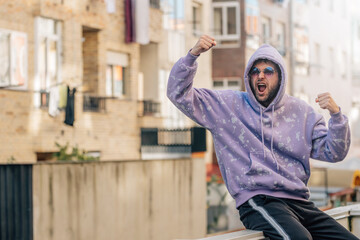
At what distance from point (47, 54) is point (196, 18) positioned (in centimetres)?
1161

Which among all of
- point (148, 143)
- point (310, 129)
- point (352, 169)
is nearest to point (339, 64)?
point (352, 169)

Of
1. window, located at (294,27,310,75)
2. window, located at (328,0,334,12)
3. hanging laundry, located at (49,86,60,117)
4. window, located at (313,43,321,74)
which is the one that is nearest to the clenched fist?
hanging laundry, located at (49,86,60,117)

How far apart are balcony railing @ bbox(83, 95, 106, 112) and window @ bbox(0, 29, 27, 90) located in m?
3.16

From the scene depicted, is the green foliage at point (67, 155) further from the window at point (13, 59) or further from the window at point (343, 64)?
the window at point (343, 64)

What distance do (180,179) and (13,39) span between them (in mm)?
4319

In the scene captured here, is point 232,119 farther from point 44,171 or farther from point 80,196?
point 80,196

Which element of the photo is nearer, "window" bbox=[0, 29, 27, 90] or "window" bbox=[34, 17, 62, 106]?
"window" bbox=[0, 29, 27, 90]

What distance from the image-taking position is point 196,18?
29.7 metres

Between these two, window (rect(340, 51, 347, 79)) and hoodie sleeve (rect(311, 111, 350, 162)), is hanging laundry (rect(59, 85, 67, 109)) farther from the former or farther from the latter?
window (rect(340, 51, 347, 79))

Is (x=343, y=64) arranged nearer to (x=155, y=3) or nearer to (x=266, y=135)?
(x=155, y=3)

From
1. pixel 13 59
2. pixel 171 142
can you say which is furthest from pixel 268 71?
pixel 171 142

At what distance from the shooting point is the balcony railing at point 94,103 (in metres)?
20.8

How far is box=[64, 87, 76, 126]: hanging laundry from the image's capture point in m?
19.1

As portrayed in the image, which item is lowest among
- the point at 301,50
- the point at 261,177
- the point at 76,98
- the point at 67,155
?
the point at 67,155
